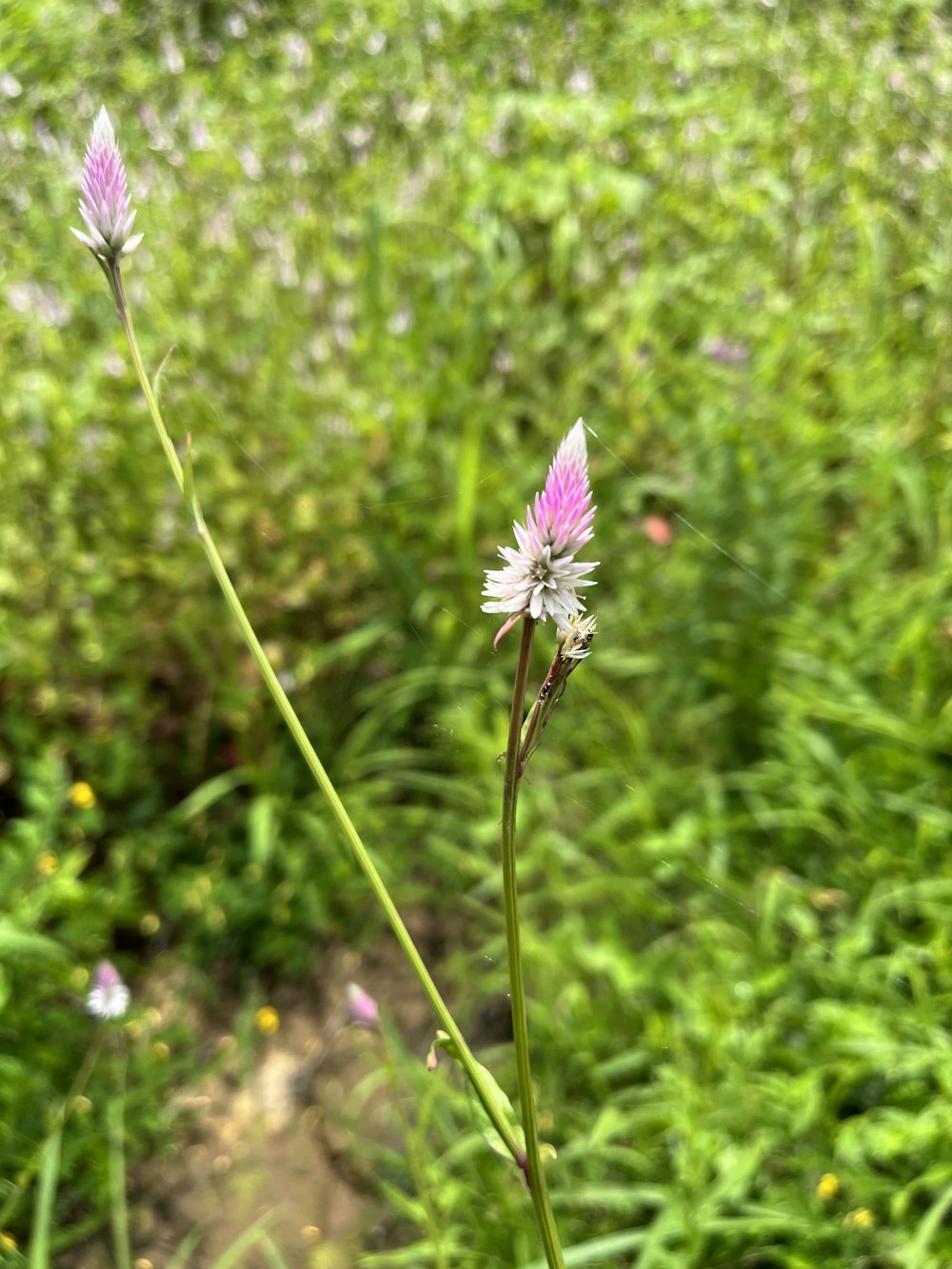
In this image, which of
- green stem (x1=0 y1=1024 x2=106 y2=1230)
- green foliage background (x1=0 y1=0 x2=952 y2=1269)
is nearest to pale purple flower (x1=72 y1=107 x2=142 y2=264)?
green foliage background (x1=0 y1=0 x2=952 y2=1269)

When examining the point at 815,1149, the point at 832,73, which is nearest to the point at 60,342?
the point at 815,1149

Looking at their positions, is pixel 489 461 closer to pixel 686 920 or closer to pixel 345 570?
pixel 345 570

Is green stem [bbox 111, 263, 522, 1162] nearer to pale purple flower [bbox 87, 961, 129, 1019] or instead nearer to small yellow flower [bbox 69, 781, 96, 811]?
pale purple flower [bbox 87, 961, 129, 1019]

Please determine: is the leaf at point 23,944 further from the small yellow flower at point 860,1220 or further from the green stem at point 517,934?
the small yellow flower at point 860,1220

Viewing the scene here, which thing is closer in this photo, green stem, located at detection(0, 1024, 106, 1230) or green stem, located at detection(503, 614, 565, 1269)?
green stem, located at detection(503, 614, 565, 1269)

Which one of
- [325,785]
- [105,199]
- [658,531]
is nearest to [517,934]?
[325,785]

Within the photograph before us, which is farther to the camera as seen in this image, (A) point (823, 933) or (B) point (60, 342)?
(B) point (60, 342)
